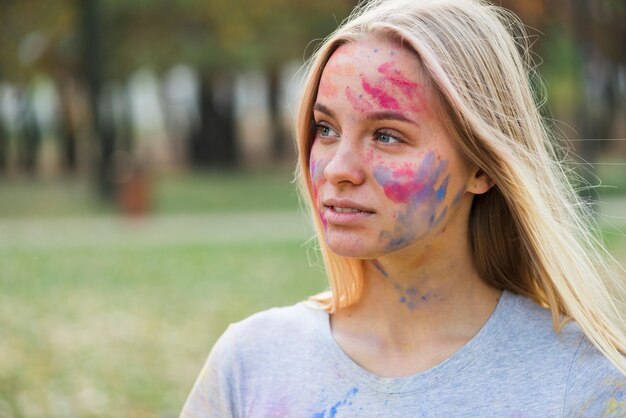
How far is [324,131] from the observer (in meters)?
2.51

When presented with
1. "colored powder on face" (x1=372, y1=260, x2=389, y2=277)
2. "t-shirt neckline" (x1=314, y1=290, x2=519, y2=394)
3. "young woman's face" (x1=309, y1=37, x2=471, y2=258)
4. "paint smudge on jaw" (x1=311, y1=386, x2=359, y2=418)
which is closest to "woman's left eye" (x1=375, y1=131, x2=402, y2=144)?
"young woman's face" (x1=309, y1=37, x2=471, y2=258)

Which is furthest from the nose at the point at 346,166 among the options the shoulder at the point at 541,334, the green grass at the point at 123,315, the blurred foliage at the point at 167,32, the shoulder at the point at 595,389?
the blurred foliage at the point at 167,32

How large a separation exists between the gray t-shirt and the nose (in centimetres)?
40

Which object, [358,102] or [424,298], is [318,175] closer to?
[358,102]

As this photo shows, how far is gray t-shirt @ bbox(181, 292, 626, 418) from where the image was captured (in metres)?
2.29

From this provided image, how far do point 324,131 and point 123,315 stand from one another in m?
8.36

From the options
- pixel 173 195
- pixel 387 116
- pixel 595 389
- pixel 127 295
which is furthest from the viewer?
pixel 173 195

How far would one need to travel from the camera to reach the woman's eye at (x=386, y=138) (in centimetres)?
241

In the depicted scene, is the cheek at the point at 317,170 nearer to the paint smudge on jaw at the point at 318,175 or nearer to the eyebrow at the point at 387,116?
the paint smudge on jaw at the point at 318,175

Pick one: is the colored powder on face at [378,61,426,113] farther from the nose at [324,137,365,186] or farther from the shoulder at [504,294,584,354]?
the shoulder at [504,294,584,354]

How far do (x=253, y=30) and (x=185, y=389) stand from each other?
23703 millimetres

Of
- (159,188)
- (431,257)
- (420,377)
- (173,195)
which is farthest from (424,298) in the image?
(159,188)

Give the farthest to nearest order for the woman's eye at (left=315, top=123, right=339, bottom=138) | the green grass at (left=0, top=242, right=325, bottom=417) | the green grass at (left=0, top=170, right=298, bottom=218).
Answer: the green grass at (left=0, top=170, right=298, bottom=218)
the green grass at (left=0, top=242, right=325, bottom=417)
the woman's eye at (left=315, top=123, right=339, bottom=138)

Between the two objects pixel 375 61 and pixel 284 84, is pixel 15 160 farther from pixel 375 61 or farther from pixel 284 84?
pixel 375 61
